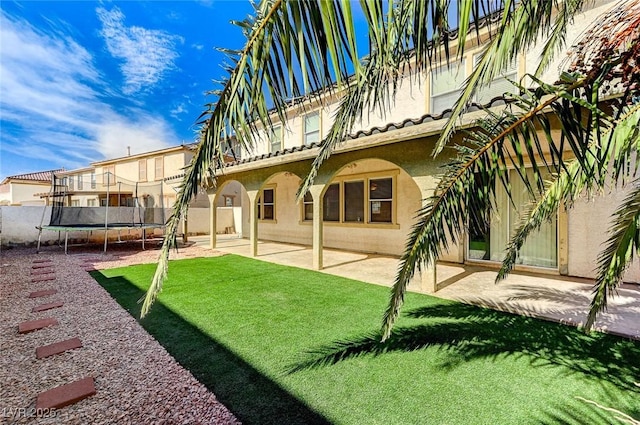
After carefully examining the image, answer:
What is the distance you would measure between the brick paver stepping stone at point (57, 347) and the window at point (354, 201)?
9.60 m

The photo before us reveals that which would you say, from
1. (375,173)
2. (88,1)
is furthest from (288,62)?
(88,1)

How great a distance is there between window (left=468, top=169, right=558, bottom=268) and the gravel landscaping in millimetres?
7584

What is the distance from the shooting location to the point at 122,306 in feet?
18.3

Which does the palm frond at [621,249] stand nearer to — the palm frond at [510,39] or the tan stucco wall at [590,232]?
the palm frond at [510,39]

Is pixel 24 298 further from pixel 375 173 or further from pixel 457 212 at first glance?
pixel 375 173

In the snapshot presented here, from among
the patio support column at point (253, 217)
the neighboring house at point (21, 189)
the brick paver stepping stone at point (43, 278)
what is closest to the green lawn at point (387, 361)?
the brick paver stepping stone at point (43, 278)

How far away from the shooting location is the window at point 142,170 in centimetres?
2859

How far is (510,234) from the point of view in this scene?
833 centimetres

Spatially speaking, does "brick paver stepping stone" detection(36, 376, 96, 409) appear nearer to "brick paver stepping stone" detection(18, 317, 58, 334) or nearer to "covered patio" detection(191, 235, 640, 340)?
"brick paver stepping stone" detection(18, 317, 58, 334)

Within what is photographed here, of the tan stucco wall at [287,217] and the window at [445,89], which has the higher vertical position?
the window at [445,89]

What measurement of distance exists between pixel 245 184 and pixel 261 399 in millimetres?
9586

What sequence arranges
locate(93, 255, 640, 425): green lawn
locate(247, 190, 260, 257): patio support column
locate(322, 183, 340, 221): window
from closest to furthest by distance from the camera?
locate(93, 255, 640, 425): green lawn
locate(247, 190, 260, 257): patio support column
locate(322, 183, 340, 221): window

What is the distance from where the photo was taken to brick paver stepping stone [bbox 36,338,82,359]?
12.0 feet

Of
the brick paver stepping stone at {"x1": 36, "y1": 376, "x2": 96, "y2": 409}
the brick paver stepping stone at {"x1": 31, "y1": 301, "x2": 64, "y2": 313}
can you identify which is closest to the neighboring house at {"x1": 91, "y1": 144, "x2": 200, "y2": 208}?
the brick paver stepping stone at {"x1": 31, "y1": 301, "x2": 64, "y2": 313}
